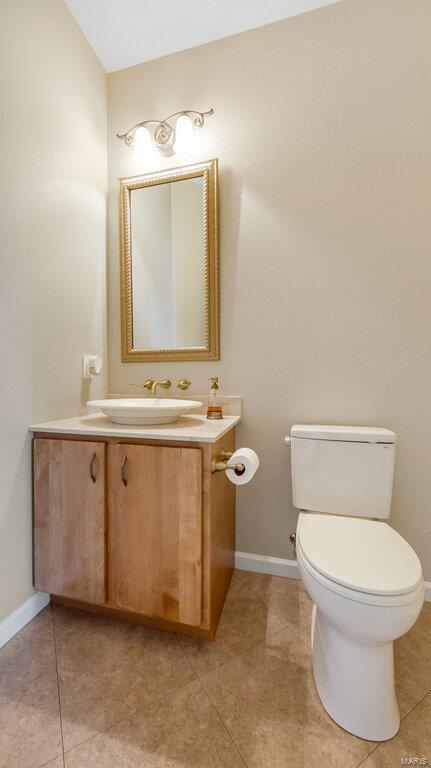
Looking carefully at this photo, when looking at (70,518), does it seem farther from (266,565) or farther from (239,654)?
(266,565)

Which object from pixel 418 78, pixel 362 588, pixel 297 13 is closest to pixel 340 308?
pixel 418 78

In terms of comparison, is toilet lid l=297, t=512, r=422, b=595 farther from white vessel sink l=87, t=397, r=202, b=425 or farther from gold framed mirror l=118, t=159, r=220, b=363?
gold framed mirror l=118, t=159, r=220, b=363

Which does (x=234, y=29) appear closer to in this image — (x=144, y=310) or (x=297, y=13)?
(x=297, y=13)

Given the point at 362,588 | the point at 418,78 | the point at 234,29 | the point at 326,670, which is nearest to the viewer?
the point at 362,588

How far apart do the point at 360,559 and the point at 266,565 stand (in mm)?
757

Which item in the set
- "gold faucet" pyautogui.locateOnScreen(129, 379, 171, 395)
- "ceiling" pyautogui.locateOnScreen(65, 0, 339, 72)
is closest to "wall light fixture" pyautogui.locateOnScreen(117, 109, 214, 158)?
"ceiling" pyautogui.locateOnScreen(65, 0, 339, 72)

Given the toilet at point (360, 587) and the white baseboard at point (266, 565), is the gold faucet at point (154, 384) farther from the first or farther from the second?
the white baseboard at point (266, 565)

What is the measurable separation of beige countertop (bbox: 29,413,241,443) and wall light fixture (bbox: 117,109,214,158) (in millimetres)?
1362

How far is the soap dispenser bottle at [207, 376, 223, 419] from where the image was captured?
1405 mm

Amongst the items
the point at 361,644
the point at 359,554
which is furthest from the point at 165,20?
the point at 361,644

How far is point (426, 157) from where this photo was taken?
1304 mm

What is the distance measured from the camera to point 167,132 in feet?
5.22

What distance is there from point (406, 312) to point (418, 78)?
946 millimetres

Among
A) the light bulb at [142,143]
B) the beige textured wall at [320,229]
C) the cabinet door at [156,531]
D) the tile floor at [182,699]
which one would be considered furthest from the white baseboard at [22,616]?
the light bulb at [142,143]
